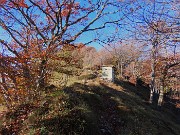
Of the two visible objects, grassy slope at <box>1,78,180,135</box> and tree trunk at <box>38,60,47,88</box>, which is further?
tree trunk at <box>38,60,47,88</box>

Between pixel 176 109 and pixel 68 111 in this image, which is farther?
pixel 176 109

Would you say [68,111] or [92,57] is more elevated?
[92,57]

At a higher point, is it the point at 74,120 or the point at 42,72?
the point at 42,72

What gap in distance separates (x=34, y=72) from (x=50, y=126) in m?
3.82

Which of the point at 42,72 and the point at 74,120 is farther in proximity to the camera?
the point at 42,72

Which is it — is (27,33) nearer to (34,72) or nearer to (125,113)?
(34,72)

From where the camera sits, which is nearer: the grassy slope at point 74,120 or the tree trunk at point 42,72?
the grassy slope at point 74,120

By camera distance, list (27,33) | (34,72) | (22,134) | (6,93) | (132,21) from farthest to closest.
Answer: (27,33)
(34,72)
(6,93)
(22,134)
(132,21)

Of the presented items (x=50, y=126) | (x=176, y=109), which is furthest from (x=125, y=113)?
(x=176, y=109)

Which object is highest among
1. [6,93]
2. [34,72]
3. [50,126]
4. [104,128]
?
[34,72]

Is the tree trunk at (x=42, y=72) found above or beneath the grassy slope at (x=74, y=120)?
above

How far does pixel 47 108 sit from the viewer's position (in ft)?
26.9

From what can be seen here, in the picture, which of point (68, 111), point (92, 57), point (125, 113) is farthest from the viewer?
point (92, 57)

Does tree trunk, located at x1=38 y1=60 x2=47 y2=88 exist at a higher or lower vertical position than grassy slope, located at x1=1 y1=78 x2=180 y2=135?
higher
